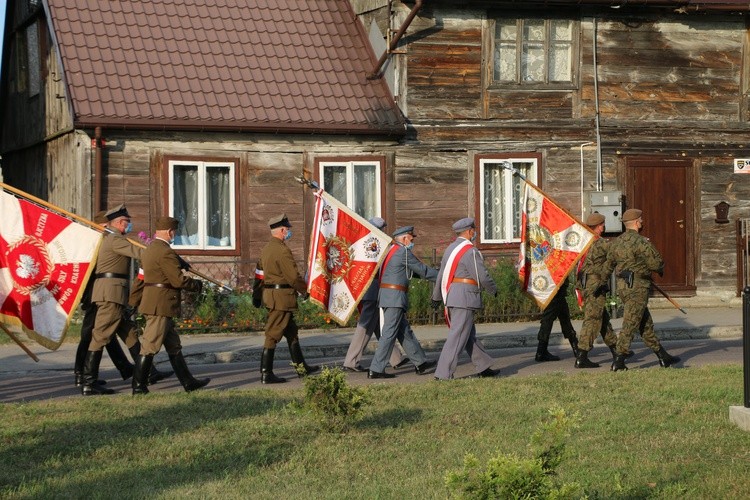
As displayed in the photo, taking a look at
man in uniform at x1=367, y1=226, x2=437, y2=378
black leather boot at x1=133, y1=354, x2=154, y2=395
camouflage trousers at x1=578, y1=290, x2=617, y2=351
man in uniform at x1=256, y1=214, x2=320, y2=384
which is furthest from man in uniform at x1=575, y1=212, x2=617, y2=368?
black leather boot at x1=133, y1=354, x2=154, y2=395

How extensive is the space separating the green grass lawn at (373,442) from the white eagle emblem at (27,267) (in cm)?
146

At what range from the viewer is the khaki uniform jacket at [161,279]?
12.5 m

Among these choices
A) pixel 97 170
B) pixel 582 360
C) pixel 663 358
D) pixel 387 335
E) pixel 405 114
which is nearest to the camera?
pixel 387 335

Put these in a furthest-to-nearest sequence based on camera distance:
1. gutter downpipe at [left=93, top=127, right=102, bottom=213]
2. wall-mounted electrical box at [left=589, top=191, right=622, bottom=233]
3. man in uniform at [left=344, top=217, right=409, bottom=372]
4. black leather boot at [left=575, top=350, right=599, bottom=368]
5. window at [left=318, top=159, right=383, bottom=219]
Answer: wall-mounted electrical box at [left=589, top=191, right=622, bottom=233] < window at [left=318, top=159, right=383, bottom=219] < gutter downpipe at [left=93, top=127, right=102, bottom=213] < man in uniform at [left=344, top=217, right=409, bottom=372] < black leather boot at [left=575, top=350, right=599, bottom=368]

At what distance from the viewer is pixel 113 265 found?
43.2 ft

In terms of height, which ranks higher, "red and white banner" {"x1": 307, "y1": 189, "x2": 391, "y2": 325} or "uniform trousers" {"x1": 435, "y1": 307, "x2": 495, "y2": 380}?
"red and white banner" {"x1": 307, "y1": 189, "x2": 391, "y2": 325}

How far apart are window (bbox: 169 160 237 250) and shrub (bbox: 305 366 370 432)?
39.0 ft

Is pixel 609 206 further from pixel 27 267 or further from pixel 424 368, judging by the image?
pixel 27 267

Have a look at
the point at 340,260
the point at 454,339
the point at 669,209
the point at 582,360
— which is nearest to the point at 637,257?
the point at 582,360

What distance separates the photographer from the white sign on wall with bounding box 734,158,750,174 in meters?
23.8

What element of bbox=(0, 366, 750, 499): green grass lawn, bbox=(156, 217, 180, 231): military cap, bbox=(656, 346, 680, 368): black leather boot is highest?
bbox=(156, 217, 180, 231): military cap

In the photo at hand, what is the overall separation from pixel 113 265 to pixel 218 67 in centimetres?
946

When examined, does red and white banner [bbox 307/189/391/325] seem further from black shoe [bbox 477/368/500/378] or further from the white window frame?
the white window frame

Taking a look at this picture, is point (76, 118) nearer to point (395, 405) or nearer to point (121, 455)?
point (395, 405)
